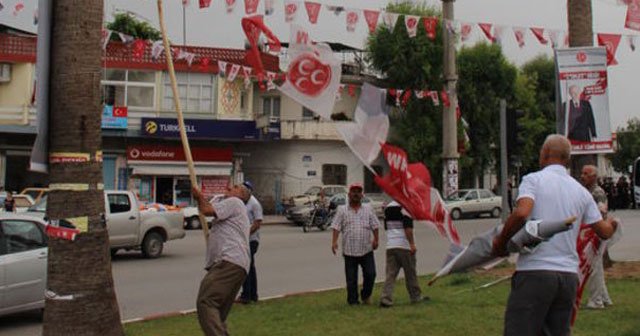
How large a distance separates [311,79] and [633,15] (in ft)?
27.7

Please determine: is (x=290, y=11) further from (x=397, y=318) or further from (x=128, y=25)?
(x=128, y=25)

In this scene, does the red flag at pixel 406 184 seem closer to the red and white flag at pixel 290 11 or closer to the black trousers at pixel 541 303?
the black trousers at pixel 541 303

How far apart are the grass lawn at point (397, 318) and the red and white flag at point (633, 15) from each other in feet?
14.2

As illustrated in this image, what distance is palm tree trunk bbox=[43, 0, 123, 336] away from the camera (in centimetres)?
616

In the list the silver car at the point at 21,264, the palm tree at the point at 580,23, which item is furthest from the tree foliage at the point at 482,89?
the silver car at the point at 21,264

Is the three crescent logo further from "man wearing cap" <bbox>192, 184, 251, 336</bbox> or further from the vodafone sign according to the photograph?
"man wearing cap" <bbox>192, 184, 251, 336</bbox>

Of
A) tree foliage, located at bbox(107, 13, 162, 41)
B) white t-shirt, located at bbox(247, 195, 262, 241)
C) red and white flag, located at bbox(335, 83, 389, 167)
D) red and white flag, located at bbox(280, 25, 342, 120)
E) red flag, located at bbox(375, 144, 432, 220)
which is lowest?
white t-shirt, located at bbox(247, 195, 262, 241)

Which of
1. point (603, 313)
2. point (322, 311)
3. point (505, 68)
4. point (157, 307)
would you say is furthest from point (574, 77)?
point (505, 68)

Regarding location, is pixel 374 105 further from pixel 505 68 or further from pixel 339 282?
pixel 505 68

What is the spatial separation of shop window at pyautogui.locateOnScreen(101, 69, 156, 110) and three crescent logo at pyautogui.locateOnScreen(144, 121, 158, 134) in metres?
1.13

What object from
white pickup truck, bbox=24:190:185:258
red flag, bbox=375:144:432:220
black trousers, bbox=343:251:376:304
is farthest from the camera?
white pickup truck, bbox=24:190:185:258

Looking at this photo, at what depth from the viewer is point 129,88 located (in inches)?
1348

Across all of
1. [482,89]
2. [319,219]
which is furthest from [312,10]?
[482,89]

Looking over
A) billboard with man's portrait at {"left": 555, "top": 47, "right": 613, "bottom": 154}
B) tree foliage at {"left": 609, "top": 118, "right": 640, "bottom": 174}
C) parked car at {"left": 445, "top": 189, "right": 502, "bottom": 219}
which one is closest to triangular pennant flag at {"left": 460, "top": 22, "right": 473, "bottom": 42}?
billboard with man's portrait at {"left": 555, "top": 47, "right": 613, "bottom": 154}
